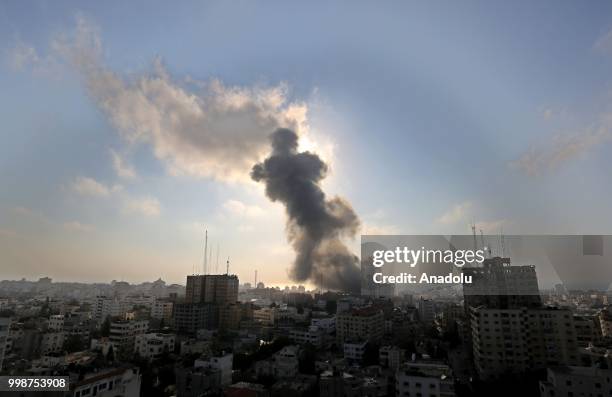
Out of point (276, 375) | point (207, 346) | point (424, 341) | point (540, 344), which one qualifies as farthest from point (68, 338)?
point (540, 344)

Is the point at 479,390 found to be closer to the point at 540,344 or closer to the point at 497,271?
the point at 540,344

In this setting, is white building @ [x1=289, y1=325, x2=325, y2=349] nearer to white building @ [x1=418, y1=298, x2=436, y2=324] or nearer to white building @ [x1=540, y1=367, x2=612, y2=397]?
white building @ [x1=540, y1=367, x2=612, y2=397]

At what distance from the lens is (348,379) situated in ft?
58.2

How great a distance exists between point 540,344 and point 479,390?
5.57 meters

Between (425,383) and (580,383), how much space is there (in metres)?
6.88

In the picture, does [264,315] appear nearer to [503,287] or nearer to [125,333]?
[125,333]

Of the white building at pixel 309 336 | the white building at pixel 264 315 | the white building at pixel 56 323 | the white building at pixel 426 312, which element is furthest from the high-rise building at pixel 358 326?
the white building at pixel 56 323

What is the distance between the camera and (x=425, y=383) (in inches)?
656

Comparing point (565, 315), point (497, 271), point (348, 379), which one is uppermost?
point (497, 271)

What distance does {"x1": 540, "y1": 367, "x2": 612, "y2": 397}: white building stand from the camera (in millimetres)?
16422

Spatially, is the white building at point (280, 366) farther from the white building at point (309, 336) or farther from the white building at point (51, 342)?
the white building at point (51, 342)

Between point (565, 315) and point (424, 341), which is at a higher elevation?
point (565, 315)

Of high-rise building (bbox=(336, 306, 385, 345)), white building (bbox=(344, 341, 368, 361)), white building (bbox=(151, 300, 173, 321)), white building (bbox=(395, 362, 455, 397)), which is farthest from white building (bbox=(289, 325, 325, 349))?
white building (bbox=(151, 300, 173, 321))

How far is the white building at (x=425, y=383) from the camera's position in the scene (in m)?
16.4
